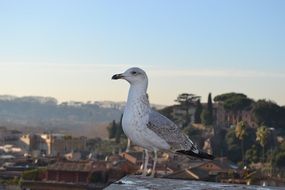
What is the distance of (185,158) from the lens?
48.6 feet

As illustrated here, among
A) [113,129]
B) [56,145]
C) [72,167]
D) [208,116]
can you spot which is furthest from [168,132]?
[56,145]

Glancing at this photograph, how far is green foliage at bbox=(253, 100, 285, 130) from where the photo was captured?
45312 millimetres

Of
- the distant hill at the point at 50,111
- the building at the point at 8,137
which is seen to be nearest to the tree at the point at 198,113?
the building at the point at 8,137

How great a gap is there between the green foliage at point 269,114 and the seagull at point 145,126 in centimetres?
4259

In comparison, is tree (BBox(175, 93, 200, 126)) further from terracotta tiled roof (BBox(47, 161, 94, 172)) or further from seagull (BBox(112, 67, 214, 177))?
seagull (BBox(112, 67, 214, 177))

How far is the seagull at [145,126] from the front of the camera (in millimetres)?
3057

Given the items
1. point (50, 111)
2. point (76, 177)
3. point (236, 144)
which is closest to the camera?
point (76, 177)

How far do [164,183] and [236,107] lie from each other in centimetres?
4736

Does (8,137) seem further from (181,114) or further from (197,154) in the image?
(197,154)

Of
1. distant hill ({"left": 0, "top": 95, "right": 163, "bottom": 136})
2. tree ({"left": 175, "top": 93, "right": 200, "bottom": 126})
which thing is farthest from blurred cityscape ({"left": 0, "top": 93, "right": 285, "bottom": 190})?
distant hill ({"left": 0, "top": 95, "right": 163, "bottom": 136})

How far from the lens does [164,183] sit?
259 cm

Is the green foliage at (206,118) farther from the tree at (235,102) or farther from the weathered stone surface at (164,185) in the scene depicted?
the weathered stone surface at (164,185)

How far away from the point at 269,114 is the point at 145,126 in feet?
144

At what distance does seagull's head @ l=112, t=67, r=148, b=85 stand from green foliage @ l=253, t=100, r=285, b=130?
4271cm
